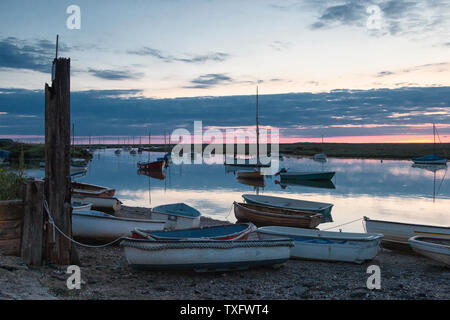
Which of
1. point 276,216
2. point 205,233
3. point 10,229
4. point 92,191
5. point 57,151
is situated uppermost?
point 57,151

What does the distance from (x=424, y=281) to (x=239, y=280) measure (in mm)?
4453

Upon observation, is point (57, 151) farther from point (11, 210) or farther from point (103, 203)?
point (103, 203)

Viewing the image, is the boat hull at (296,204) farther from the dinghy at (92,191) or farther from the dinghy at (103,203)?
the dinghy at (92,191)

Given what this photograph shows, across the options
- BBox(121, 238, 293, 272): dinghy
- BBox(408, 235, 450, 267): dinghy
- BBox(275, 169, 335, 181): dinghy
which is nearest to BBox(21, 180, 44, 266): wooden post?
BBox(121, 238, 293, 272): dinghy

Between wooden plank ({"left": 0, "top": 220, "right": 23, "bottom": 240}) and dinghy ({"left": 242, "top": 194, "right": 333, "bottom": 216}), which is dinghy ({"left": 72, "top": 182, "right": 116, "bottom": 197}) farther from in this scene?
wooden plank ({"left": 0, "top": 220, "right": 23, "bottom": 240})

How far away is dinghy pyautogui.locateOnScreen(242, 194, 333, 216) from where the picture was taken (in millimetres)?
19891

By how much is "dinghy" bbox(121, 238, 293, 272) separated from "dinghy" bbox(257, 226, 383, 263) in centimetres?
262

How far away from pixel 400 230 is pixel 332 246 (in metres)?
3.62

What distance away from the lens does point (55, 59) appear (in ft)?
27.5

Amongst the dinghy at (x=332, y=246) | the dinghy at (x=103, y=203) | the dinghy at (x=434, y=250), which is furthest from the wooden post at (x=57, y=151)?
the dinghy at (x=103, y=203)

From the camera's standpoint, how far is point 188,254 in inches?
361

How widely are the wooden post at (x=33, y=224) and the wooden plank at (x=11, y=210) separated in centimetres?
15

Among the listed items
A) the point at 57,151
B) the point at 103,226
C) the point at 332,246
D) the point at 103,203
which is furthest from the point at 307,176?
the point at 57,151
